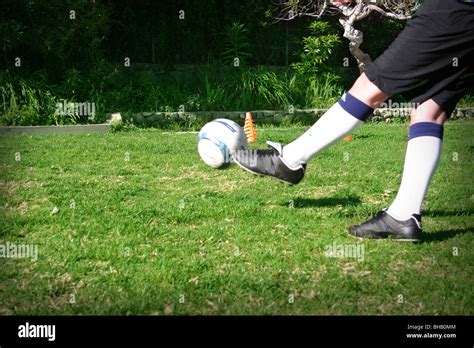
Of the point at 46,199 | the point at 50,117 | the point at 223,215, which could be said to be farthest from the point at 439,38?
the point at 50,117

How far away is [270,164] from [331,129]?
48 centimetres

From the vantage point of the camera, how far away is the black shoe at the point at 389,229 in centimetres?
375

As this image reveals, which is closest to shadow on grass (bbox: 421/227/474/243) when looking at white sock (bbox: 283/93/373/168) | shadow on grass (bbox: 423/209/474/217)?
shadow on grass (bbox: 423/209/474/217)

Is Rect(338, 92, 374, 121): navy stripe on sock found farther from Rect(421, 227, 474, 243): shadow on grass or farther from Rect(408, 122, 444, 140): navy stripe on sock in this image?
Rect(421, 227, 474, 243): shadow on grass

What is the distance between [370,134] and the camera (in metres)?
9.41

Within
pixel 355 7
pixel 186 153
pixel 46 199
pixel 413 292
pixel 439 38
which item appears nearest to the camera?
pixel 413 292

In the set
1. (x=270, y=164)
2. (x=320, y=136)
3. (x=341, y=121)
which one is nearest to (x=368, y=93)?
(x=341, y=121)

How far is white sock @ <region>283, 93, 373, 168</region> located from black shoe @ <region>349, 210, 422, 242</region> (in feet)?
1.83

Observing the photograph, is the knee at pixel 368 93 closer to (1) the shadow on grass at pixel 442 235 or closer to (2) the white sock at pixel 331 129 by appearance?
(2) the white sock at pixel 331 129

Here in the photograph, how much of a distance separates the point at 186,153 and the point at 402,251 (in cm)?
402

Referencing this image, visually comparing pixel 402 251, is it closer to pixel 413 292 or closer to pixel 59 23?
pixel 413 292

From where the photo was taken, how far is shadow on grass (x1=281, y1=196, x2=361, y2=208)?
186 inches

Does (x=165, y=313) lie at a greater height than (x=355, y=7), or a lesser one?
lesser

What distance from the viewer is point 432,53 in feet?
11.3
